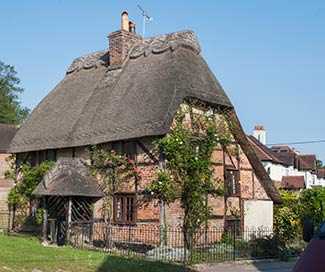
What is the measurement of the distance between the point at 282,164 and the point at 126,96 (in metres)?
28.9

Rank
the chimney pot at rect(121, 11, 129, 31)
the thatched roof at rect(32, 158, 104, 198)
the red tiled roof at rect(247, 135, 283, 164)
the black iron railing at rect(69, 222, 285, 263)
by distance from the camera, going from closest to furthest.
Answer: the black iron railing at rect(69, 222, 285, 263) → the thatched roof at rect(32, 158, 104, 198) → the chimney pot at rect(121, 11, 129, 31) → the red tiled roof at rect(247, 135, 283, 164)

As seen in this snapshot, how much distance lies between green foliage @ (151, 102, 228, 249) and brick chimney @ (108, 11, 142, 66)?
211 inches

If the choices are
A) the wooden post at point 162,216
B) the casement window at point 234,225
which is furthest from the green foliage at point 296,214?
the wooden post at point 162,216

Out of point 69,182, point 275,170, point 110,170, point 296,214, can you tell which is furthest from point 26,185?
point 275,170

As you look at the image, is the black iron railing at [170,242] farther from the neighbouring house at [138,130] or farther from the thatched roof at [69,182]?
the thatched roof at [69,182]

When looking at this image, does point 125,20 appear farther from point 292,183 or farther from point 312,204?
point 292,183

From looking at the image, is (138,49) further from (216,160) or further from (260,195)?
(260,195)

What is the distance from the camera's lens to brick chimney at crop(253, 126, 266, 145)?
4559 centimetres

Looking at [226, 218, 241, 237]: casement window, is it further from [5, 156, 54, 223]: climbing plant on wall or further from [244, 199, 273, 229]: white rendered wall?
[5, 156, 54, 223]: climbing plant on wall

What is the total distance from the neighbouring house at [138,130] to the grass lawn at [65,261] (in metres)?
2.53

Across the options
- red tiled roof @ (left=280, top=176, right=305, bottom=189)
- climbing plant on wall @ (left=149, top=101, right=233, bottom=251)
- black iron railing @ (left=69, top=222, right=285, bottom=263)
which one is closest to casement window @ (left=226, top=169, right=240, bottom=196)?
climbing plant on wall @ (left=149, top=101, right=233, bottom=251)

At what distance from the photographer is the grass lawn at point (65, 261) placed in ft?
37.9

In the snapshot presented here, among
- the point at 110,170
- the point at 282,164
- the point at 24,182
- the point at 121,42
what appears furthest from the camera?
the point at 282,164

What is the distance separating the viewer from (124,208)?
1717 cm
